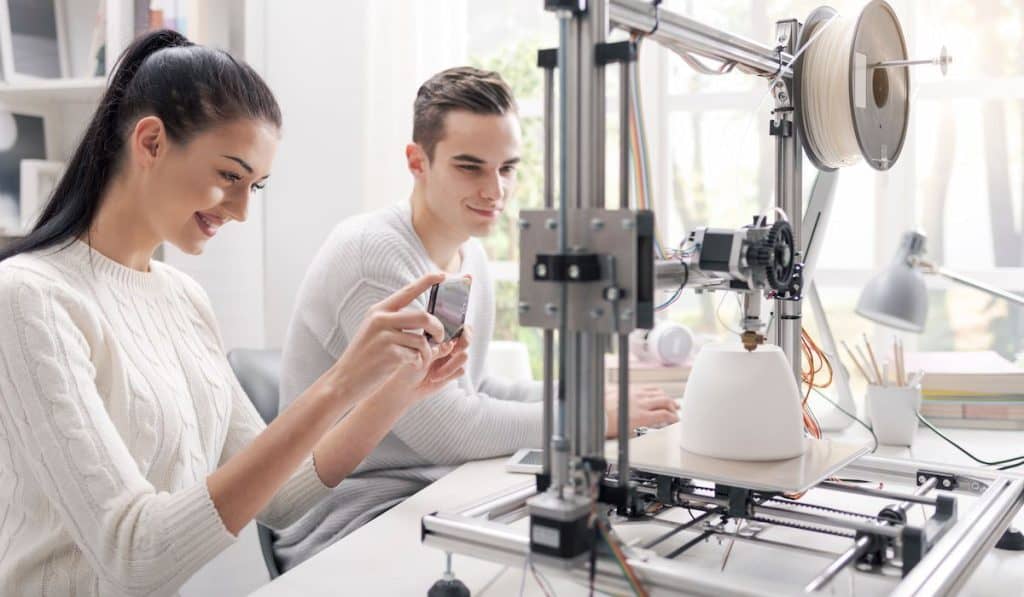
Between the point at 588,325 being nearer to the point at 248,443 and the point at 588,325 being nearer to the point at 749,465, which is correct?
the point at 749,465

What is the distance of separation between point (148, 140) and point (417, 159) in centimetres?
68

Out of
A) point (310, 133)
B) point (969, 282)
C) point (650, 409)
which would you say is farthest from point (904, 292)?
point (310, 133)

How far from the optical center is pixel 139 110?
1147 mm

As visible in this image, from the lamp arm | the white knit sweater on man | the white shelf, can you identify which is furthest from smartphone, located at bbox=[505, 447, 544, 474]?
the white shelf

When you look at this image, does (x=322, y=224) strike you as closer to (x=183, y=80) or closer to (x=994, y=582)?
(x=183, y=80)

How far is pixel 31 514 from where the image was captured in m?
1.05

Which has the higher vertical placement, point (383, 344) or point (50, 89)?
point (50, 89)

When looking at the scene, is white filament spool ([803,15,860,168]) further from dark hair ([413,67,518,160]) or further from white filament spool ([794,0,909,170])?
dark hair ([413,67,518,160])

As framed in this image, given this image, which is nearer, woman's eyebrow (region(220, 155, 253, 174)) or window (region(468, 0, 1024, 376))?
woman's eyebrow (region(220, 155, 253, 174))

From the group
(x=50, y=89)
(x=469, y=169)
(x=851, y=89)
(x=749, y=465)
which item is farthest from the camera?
(x=50, y=89)

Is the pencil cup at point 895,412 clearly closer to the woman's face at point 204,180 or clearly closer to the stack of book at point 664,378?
the stack of book at point 664,378

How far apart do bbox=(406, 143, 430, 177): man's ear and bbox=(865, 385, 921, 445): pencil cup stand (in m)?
0.89

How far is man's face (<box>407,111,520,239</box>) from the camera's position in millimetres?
1673

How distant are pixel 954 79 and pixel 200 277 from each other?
76.3 inches
